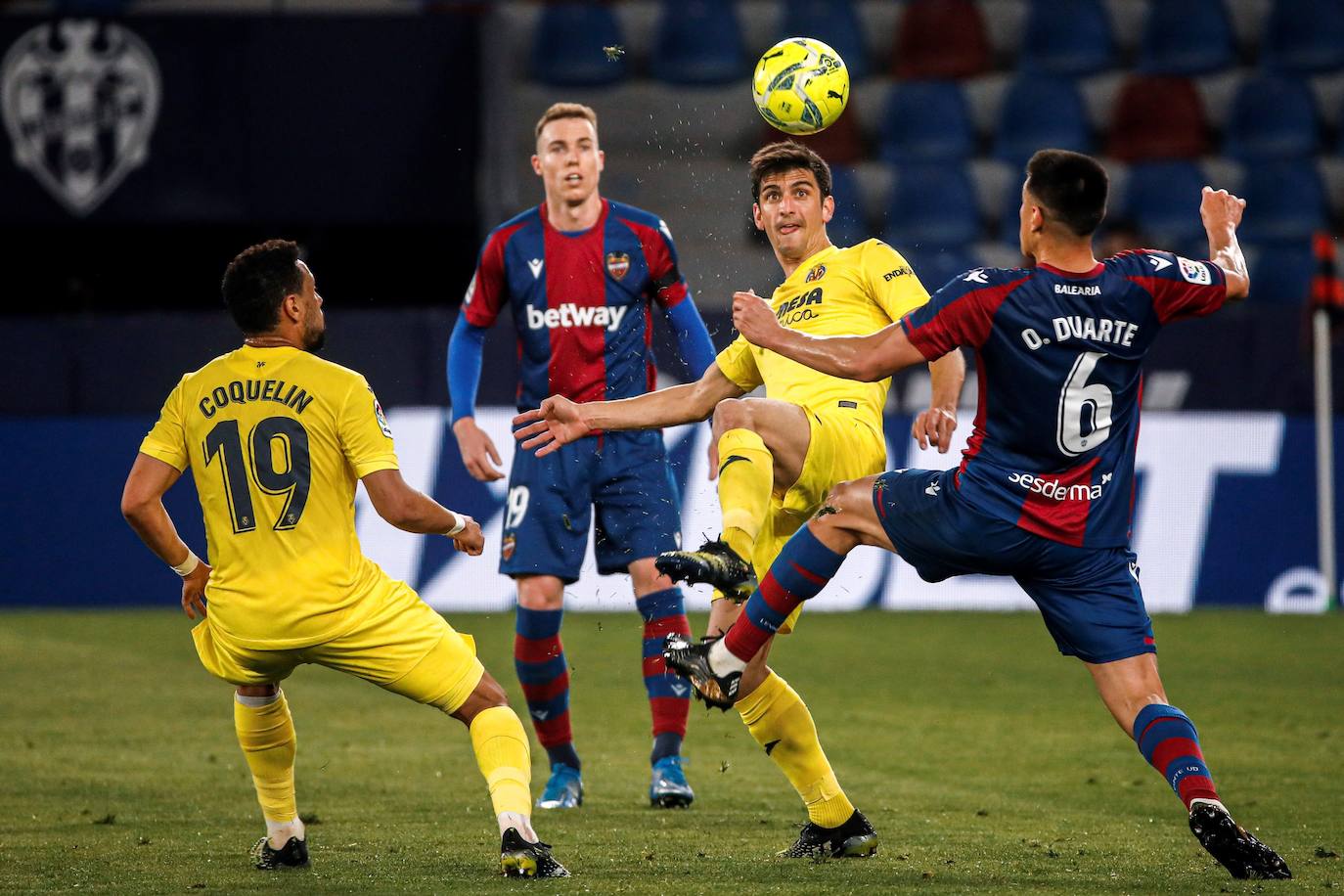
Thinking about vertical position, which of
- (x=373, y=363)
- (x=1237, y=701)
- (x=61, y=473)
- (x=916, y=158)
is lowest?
(x=1237, y=701)

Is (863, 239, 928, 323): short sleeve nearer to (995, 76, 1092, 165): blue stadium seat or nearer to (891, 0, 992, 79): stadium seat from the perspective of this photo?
(995, 76, 1092, 165): blue stadium seat

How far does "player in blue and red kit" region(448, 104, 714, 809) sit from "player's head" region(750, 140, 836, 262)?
0.97 meters

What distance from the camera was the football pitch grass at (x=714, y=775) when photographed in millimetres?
5176

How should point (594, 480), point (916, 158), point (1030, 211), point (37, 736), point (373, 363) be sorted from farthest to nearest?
1. point (916, 158)
2. point (373, 363)
3. point (37, 736)
4. point (594, 480)
5. point (1030, 211)

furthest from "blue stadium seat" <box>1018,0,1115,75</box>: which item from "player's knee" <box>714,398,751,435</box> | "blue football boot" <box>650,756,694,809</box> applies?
"player's knee" <box>714,398,751,435</box>

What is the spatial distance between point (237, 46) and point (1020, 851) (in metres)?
9.42

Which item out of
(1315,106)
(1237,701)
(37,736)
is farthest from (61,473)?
(1315,106)

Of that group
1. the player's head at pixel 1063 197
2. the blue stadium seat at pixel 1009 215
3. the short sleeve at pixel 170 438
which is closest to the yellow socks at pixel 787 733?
the player's head at pixel 1063 197

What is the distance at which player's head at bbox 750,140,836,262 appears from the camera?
20.0ft

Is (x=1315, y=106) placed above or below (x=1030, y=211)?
above

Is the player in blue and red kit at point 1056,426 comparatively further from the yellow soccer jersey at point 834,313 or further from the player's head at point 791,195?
the player's head at point 791,195

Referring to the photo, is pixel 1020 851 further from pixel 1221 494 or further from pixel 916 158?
pixel 916 158

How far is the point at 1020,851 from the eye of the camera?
18.2ft

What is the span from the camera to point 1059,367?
4926 millimetres
